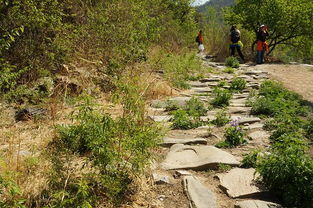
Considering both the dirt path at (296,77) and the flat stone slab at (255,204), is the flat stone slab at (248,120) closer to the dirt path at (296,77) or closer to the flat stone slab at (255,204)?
the dirt path at (296,77)

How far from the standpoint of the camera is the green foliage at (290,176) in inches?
86.4

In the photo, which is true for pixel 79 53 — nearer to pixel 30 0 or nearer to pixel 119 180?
pixel 30 0

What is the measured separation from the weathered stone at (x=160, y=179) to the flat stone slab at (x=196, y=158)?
0.20 m

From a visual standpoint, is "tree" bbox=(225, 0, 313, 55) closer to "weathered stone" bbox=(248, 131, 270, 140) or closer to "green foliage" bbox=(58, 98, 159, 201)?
"weathered stone" bbox=(248, 131, 270, 140)

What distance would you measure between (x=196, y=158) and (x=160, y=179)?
608 millimetres

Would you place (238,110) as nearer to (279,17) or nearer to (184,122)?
(184,122)

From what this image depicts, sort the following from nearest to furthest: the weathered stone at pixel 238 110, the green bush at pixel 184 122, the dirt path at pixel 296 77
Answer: the green bush at pixel 184 122, the weathered stone at pixel 238 110, the dirt path at pixel 296 77

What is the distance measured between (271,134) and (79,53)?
3.86 meters

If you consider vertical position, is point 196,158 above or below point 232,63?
below

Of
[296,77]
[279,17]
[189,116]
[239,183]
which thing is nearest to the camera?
[239,183]

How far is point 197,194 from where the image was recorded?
2.46m

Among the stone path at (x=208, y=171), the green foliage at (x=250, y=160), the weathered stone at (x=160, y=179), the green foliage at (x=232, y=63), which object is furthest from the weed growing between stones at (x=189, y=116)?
the green foliage at (x=232, y=63)

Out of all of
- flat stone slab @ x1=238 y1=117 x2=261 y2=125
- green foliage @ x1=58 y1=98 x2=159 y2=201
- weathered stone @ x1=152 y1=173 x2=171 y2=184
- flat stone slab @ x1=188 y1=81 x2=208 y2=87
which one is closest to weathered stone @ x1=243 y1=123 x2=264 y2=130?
flat stone slab @ x1=238 y1=117 x2=261 y2=125

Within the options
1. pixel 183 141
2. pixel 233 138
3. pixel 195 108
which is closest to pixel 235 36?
pixel 195 108
